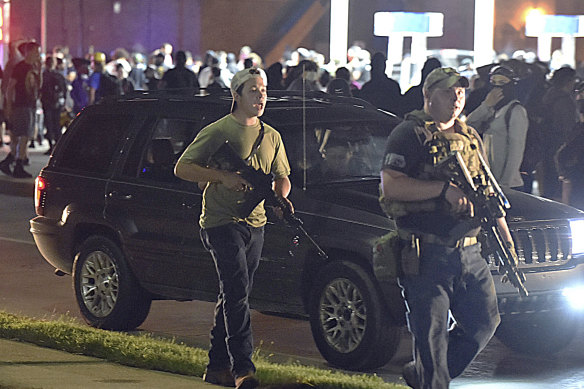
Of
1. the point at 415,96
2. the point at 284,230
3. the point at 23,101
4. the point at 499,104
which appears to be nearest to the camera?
the point at 284,230

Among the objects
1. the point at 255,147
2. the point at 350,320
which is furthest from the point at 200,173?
the point at 350,320

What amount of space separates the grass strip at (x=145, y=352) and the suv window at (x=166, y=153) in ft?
3.58

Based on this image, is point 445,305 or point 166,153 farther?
point 166,153

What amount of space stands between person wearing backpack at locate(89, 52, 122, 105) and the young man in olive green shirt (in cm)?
1510

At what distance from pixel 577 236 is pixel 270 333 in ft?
7.44

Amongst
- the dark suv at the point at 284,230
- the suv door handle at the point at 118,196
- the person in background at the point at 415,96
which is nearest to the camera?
the dark suv at the point at 284,230

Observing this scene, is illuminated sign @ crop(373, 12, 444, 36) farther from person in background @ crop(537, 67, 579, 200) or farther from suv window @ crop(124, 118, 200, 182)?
suv window @ crop(124, 118, 200, 182)

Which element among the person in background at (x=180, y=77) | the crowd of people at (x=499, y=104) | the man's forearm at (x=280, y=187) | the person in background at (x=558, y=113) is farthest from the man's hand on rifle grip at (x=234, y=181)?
the person in background at (x=180, y=77)

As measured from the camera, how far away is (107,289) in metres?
9.53

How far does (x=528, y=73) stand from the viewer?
50.4 feet

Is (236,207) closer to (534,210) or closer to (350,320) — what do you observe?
(350,320)

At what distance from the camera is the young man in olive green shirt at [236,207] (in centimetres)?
711

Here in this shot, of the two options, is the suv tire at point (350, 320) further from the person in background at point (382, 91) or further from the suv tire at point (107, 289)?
the person in background at point (382, 91)

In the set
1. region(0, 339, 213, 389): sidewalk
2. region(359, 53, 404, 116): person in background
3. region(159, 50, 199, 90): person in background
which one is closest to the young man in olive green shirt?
region(0, 339, 213, 389): sidewalk
